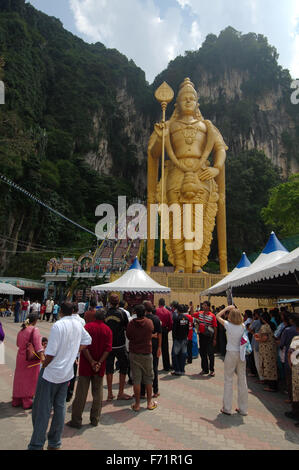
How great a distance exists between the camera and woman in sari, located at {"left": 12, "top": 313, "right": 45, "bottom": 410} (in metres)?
4.01

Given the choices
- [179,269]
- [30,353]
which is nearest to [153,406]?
[30,353]

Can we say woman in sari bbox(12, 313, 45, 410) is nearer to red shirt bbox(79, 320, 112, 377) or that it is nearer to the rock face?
red shirt bbox(79, 320, 112, 377)

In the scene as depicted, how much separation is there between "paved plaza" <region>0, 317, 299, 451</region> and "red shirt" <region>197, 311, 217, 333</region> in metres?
1.09

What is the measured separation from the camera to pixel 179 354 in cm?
587

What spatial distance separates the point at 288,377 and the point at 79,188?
44.1 meters

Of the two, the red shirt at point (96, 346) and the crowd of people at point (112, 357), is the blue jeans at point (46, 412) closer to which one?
the crowd of people at point (112, 357)

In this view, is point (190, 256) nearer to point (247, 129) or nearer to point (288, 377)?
point (288, 377)

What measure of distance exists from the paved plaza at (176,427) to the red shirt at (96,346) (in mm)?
555

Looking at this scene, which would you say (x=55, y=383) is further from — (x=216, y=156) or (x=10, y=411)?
(x=216, y=156)

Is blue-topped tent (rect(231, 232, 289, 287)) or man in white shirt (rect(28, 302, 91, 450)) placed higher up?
blue-topped tent (rect(231, 232, 289, 287))

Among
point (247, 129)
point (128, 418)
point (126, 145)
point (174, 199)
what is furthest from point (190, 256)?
point (126, 145)

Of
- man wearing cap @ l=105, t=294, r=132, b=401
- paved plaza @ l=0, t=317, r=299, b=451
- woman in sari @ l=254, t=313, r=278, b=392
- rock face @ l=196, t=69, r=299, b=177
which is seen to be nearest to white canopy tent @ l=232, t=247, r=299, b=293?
woman in sari @ l=254, t=313, r=278, b=392

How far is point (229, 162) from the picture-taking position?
34906 mm

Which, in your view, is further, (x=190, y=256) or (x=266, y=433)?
(x=190, y=256)
